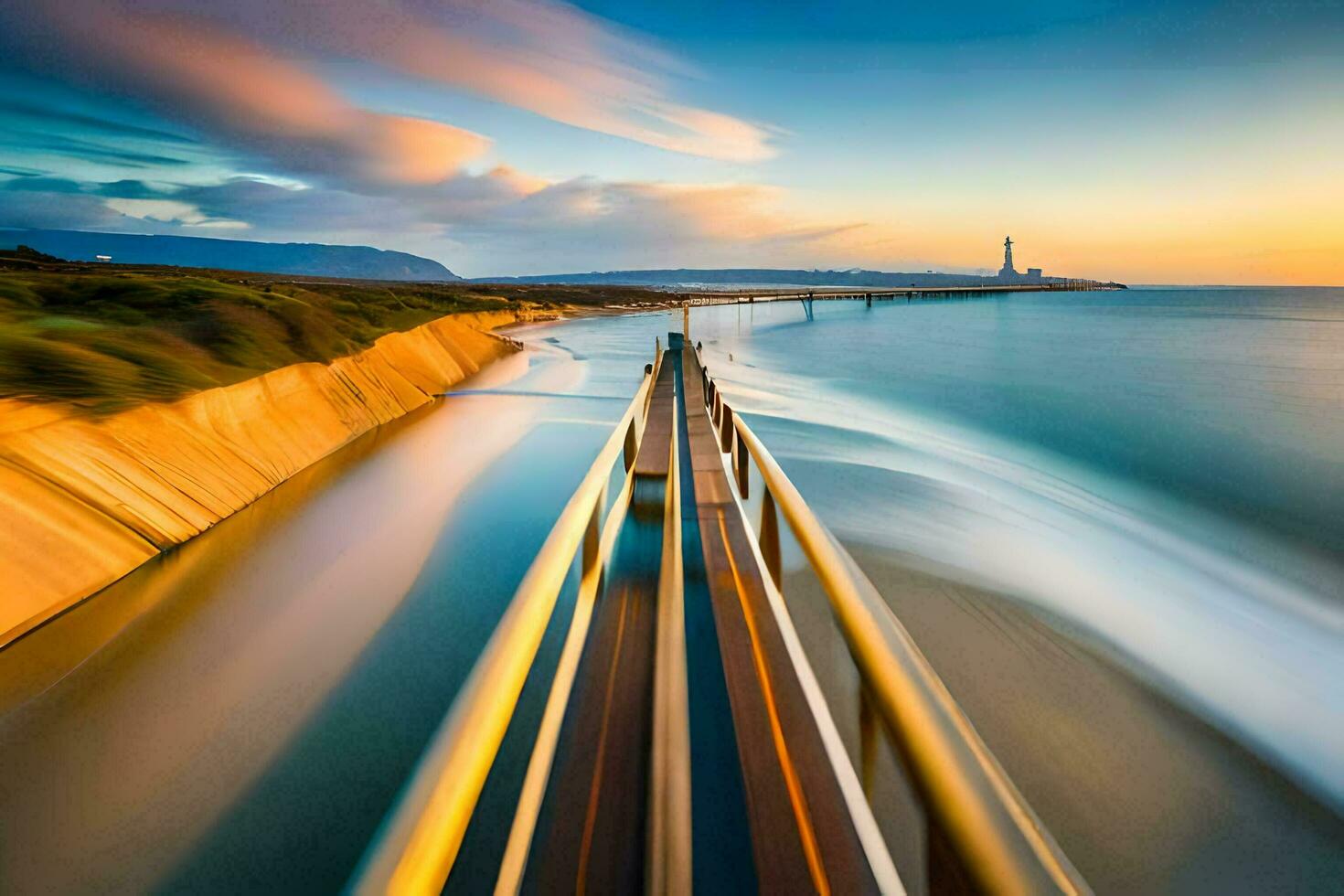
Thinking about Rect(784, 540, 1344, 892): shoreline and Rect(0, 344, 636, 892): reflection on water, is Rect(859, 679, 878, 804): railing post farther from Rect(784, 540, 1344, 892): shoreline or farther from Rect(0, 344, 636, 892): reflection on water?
Rect(0, 344, 636, 892): reflection on water

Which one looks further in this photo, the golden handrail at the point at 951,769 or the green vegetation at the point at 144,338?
the green vegetation at the point at 144,338

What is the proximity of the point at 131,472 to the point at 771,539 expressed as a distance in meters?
4.60

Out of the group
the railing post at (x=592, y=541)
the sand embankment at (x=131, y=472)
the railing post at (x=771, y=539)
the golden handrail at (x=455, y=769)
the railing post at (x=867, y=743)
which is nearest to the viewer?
the golden handrail at (x=455, y=769)

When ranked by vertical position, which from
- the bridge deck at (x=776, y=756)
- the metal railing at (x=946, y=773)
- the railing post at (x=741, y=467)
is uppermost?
the metal railing at (x=946, y=773)

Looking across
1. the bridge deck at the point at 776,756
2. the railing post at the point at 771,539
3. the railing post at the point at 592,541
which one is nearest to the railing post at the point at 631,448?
the bridge deck at the point at 776,756

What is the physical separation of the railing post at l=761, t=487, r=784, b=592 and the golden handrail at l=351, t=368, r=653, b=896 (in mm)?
1411

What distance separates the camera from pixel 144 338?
19.0 ft

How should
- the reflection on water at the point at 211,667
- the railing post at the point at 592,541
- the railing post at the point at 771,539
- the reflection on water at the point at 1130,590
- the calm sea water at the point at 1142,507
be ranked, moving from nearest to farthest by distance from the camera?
the railing post at the point at 592,541 → the reflection on water at the point at 211,667 → the railing post at the point at 771,539 → the reflection on water at the point at 1130,590 → the calm sea water at the point at 1142,507

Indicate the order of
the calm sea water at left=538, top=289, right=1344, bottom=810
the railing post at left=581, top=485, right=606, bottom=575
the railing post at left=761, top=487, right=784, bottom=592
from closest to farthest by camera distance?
the railing post at left=581, top=485, right=606, bottom=575
the railing post at left=761, top=487, right=784, bottom=592
the calm sea water at left=538, top=289, right=1344, bottom=810

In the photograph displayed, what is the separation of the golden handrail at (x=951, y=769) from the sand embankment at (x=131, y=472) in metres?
4.31

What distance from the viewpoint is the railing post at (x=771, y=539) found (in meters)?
2.48

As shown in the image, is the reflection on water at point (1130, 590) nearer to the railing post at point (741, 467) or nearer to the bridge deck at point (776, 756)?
the bridge deck at point (776, 756)

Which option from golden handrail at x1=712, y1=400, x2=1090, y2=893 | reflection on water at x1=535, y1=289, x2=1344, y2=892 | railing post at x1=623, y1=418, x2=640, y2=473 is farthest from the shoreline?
railing post at x1=623, y1=418, x2=640, y2=473

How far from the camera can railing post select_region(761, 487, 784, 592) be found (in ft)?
8.13
